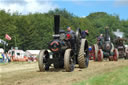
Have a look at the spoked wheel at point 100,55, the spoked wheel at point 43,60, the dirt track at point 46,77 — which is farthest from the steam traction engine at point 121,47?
the spoked wheel at point 43,60

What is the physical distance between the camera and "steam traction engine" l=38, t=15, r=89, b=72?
10.8 metres

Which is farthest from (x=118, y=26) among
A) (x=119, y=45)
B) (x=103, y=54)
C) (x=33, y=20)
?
(x=103, y=54)

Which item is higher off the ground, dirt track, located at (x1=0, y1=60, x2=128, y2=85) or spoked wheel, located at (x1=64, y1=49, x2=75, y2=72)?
spoked wheel, located at (x1=64, y1=49, x2=75, y2=72)

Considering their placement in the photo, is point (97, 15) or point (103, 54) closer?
point (103, 54)

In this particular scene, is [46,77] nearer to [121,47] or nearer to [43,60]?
[43,60]

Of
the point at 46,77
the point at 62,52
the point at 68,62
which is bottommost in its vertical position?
the point at 46,77

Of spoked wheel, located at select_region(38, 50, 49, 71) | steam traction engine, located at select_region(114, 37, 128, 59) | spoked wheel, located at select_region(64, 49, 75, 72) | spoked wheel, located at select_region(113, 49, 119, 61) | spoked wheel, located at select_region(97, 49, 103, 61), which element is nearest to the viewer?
spoked wheel, located at select_region(64, 49, 75, 72)

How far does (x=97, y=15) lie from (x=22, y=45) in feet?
262

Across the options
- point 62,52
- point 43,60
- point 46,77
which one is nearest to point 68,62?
point 62,52

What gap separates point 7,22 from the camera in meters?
46.4

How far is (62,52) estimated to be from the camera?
11.4m

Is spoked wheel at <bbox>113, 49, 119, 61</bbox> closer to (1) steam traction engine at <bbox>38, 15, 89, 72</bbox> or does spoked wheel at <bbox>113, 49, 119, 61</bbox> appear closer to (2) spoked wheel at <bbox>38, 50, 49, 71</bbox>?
(1) steam traction engine at <bbox>38, 15, 89, 72</bbox>

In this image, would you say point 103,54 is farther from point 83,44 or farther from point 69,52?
point 69,52

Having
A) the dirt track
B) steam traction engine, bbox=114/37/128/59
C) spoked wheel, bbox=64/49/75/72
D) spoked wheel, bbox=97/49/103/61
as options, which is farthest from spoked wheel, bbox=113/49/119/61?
spoked wheel, bbox=64/49/75/72
